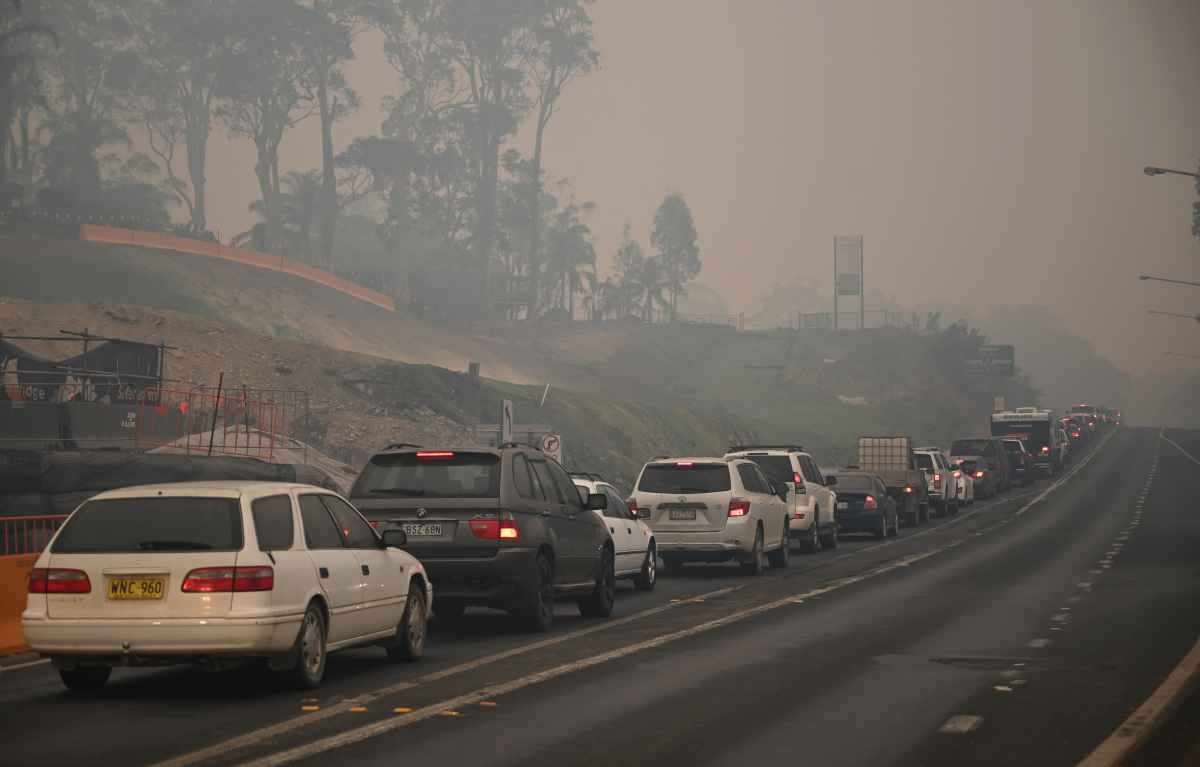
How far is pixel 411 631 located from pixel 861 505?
A: 2381cm

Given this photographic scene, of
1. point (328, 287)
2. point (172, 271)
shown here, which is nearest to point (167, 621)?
point (172, 271)

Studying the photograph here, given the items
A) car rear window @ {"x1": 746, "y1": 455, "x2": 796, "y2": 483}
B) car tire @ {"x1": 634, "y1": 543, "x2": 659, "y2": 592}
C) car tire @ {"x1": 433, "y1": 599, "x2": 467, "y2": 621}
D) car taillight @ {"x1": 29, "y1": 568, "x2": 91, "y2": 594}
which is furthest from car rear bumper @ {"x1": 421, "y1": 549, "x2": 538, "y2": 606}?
car rear window @ {"x1": 746, "y1": 455, "x2": 796, "y2": 483}

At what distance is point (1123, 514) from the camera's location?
44.9 meters

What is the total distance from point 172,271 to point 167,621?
71.2 m

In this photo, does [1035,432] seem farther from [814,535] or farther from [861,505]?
[814,535]

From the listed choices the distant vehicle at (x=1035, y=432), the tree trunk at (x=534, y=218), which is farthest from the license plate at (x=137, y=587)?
the tree trunk at (x=534, y=218)

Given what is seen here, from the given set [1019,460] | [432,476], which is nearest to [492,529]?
[432,476]

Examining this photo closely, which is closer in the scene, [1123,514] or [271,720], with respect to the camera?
[271,720]

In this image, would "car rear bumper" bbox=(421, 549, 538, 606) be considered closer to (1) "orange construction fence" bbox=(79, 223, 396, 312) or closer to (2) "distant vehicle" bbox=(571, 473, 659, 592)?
(2) "distant vehicle" bbox=(571, 473, 659, 592)

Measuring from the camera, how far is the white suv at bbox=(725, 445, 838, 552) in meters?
30.4

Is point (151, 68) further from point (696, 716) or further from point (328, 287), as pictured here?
point (696, 716)

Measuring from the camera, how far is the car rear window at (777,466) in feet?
99.8

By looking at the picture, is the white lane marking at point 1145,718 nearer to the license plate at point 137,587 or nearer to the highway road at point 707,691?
the highway road at point 707,691

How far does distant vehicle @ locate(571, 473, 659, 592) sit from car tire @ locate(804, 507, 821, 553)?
8.18 metres
